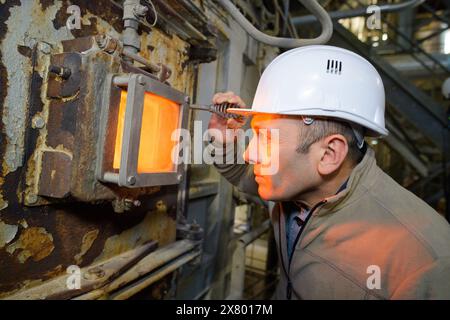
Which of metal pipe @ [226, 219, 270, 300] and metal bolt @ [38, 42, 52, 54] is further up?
metal bolt @ [38, 42, 52, 54]

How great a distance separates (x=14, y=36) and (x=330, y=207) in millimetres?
1019

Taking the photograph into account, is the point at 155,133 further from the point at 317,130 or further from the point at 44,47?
the point at 317,130

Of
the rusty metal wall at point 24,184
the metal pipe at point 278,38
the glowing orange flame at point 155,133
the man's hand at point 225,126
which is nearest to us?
the rusty metal wall at point 24,184

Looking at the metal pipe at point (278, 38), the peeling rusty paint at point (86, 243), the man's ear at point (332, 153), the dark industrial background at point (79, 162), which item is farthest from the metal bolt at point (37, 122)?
the man's ear at point (332, 153)

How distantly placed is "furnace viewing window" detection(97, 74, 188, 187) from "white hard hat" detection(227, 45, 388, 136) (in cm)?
31

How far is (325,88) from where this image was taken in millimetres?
896

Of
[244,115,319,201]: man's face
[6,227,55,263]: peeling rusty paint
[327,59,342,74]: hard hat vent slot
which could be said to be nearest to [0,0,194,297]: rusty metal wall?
[6,227,55,263]: peeling rusty paint

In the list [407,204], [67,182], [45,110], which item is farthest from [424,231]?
[45,110]

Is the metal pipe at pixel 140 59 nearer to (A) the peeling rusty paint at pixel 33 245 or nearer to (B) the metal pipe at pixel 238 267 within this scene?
(A) the peeling rusty paint at pixel 33 245

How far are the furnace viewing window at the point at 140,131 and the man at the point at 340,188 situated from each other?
253 millimetres

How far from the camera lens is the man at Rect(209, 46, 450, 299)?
843 mm

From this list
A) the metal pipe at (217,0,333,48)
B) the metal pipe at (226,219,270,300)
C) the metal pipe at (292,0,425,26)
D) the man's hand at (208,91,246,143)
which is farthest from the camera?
the metal pipe at (226,219,270,300)

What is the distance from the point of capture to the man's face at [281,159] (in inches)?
37.8

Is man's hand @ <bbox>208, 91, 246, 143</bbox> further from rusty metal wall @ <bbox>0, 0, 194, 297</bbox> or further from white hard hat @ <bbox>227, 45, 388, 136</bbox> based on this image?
rusty metal wall @ <bbox>0, 0, 194, 297</bbox>
